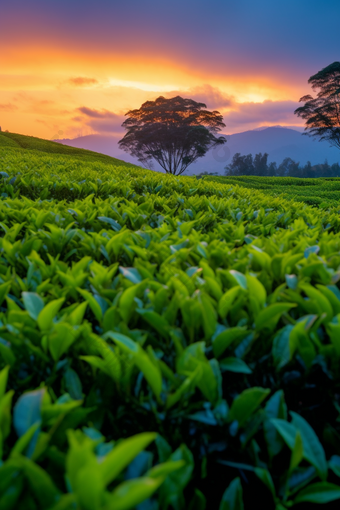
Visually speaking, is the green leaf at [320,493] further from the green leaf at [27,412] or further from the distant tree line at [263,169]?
the distant tree line at [263,169]

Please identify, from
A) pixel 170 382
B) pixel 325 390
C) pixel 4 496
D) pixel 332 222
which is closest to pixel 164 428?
pixel 170 382

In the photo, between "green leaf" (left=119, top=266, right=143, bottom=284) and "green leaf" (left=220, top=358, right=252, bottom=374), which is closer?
"green leaf" (left=220, top=358, right=252, bottom=374)

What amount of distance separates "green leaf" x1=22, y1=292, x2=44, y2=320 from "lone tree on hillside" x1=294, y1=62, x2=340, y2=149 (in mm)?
47371

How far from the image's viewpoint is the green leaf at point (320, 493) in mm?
910

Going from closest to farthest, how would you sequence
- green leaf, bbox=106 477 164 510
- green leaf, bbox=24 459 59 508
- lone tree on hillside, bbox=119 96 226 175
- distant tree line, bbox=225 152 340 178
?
1. green leaf, bbox=106 477 164 510
2. green leaf, bbox=24 459 59 508
3. lone tree on hillside, bbox=119 96 226 175
4. distant tree line, bbox=225 152 340 178

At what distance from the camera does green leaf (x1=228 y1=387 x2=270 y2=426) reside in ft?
3.19

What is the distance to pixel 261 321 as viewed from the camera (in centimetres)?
125

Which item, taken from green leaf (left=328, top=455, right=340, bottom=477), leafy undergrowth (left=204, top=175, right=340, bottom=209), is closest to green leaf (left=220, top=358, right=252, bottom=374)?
green leaf (left=328, top=455, right=340, bottom=477)

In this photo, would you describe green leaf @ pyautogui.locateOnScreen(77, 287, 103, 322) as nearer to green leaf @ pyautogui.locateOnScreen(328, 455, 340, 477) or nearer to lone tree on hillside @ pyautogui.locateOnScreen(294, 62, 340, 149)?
green leaf @ pyautogui.locateOnScreen(328, 455, 340, 477)

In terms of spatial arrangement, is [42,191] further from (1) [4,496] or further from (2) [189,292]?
(1) [4,496]

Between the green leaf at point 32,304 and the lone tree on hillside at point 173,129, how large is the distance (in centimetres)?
4627

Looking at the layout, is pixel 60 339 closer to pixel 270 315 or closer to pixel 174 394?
pixel 174 394

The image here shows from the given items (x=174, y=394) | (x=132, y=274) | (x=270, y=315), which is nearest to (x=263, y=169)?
(x=132, y=274)

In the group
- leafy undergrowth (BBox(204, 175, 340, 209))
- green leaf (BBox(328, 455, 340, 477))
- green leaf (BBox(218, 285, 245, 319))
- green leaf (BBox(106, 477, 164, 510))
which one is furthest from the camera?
leafy undergrowth (BBox(204, 175, 340, 209))
